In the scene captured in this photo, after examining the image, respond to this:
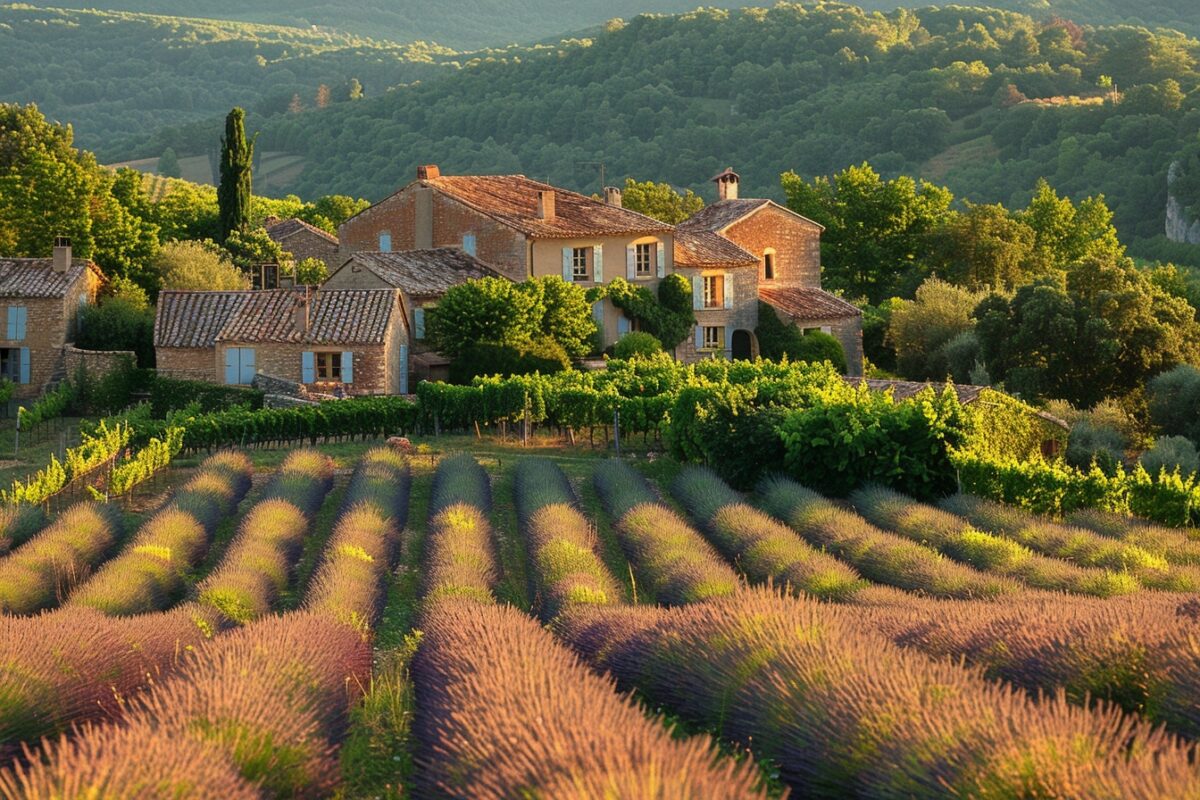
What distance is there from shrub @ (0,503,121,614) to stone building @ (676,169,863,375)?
32.8 m

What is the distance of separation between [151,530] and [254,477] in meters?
8.49

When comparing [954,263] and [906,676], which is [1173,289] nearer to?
[954,263]

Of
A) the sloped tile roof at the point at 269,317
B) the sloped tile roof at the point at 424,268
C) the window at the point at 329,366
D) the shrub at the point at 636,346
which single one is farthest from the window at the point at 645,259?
the window at the point at 329,366

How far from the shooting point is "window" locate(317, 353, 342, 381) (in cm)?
4141

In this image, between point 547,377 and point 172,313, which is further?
point 172,313

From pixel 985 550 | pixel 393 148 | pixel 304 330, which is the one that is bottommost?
pixel 985 550

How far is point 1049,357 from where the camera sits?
4403cm

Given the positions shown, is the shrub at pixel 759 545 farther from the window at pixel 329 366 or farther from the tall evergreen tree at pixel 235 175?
the tall evergreen tree at pixel 235 175

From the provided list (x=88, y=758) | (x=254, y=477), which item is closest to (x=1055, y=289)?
(x=254, y=477)

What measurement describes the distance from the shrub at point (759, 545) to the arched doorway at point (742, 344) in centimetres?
2733

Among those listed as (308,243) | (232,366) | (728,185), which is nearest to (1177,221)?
(728,185)

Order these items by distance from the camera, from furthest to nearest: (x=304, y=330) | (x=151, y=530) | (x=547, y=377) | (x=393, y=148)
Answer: (x=393, y=148) → (x=304, y=330) → (x=547, y=377) → (x=151, y=530)

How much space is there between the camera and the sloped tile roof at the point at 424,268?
45838 mm

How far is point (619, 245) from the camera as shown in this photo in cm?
5166
